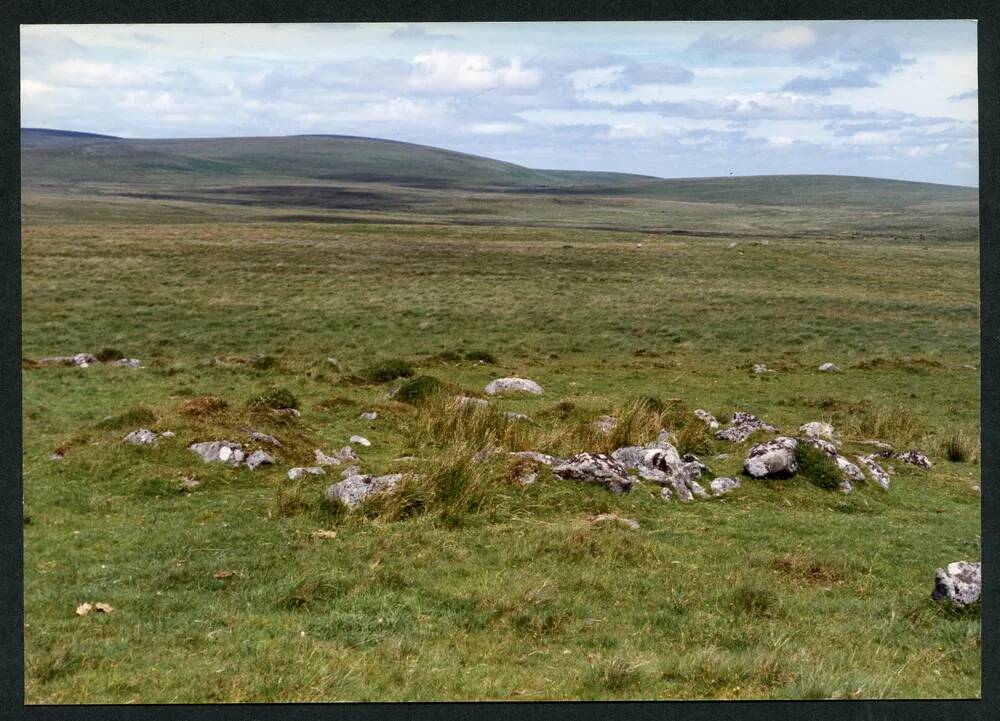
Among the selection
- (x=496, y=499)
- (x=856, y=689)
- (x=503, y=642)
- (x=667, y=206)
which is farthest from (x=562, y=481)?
(x=667, y=206)

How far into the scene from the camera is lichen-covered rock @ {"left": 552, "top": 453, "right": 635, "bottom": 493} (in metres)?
16.4

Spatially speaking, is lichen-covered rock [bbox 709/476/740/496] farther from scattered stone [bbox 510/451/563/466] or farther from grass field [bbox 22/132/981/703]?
scattered stone [bbox 510/451/563/466]

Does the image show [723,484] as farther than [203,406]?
No

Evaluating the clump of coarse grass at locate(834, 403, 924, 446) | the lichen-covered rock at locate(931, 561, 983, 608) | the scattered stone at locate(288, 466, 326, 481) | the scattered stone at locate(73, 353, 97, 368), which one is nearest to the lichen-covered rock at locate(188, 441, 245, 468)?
the scattered stone at locate(288, 466, 326, 481)

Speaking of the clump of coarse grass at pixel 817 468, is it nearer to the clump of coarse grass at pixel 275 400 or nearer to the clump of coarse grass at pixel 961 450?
the clump of coarse grass at pixel 961 450

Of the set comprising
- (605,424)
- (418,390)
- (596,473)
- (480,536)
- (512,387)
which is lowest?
(512,387)

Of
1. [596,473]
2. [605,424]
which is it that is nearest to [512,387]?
[605,424]

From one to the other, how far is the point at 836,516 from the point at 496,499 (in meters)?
6.11

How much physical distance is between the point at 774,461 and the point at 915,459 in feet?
15.2

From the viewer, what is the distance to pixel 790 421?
24203 millimetres

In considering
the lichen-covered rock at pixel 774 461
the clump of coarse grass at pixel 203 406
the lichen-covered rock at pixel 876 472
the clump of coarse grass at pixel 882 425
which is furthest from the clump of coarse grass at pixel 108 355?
Result: the lichen-covered rock at pixel 876 472

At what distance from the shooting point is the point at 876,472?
720 inches

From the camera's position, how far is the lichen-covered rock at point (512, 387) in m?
25.6

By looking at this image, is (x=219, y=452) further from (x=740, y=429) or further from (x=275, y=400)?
(x=740, y=429)
